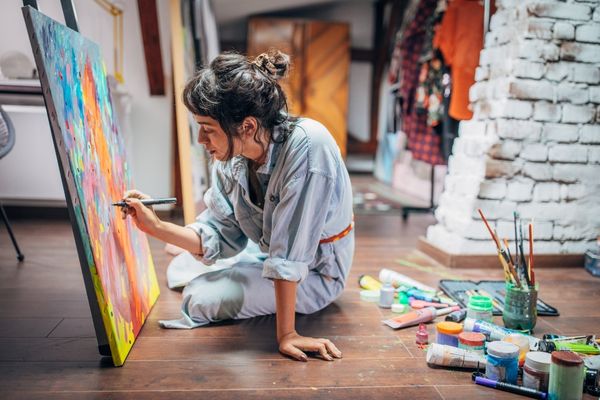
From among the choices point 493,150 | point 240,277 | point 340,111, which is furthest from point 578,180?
point 340,111

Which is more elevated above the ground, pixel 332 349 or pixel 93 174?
pixel 93 174

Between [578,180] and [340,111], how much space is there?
3816 millimetres

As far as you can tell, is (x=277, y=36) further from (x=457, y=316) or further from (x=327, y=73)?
(x=457, y=316)

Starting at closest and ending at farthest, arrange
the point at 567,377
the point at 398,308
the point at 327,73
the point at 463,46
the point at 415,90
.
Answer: the point at 567,377, the point at 398,308, the point at 463,46, the point at 415,90, the point at 327,73

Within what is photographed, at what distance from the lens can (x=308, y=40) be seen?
5.79 meters

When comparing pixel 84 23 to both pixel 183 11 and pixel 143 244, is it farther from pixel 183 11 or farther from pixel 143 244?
pixel 183 11

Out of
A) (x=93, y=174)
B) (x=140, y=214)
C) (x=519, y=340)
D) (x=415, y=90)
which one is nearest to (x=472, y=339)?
(x=519, y=340)

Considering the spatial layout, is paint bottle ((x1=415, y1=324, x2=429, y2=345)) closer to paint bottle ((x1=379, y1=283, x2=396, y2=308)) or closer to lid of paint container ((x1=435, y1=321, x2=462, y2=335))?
lid of paint container ((x1=435, y1=321, x2=462, y2=335))

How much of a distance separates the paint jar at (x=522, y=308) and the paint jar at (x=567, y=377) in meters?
0.40

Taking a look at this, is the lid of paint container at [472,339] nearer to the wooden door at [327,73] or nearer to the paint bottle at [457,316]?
the paint bottle at [457,316]

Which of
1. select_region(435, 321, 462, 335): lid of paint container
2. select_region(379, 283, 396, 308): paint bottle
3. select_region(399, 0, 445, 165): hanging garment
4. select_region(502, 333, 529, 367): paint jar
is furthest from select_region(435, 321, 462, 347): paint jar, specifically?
select_region(399, 0, 445, 165): hanging garment

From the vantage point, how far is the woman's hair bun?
1327 millimetres

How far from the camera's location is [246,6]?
5.14 meters

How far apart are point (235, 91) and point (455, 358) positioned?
79 cm
